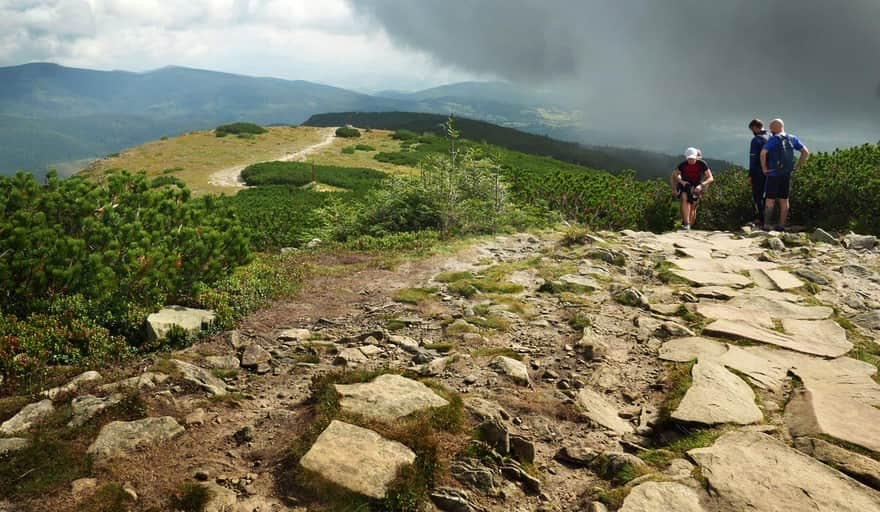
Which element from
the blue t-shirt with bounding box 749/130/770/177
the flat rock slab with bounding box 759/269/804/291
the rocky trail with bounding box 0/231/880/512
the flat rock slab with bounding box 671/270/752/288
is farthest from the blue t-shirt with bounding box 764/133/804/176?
the flat rock slab with bounding box 671/270/752/288

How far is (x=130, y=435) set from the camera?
341cm

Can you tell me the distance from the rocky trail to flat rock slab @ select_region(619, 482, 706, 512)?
0.01m

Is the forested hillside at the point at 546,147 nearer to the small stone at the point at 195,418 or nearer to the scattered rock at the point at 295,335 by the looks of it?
the scattered rock at the point at 295,335

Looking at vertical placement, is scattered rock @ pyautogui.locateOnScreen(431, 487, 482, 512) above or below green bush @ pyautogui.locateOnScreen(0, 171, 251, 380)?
below

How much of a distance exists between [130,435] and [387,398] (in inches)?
69.6

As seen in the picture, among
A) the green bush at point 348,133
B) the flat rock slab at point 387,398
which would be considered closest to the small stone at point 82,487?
the flat rock slab at point 387,398

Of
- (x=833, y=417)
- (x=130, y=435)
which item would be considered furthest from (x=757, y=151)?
(x=130, y=435)

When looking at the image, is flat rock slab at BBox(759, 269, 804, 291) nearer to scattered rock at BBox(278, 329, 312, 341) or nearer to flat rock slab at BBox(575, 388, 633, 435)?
flat rock slab at BBox(575, 388, 633, 435)

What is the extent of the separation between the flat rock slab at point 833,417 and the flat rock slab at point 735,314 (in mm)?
1866

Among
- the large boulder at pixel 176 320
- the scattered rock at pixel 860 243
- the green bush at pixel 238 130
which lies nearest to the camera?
the large boulder at pixel 176 320

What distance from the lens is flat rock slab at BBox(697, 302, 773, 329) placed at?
6.09 m

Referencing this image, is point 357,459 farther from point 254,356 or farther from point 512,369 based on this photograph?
point 254,356

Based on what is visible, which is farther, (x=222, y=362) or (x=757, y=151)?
(x=757, y=151)

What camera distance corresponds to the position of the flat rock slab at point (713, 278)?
7.64 meters
